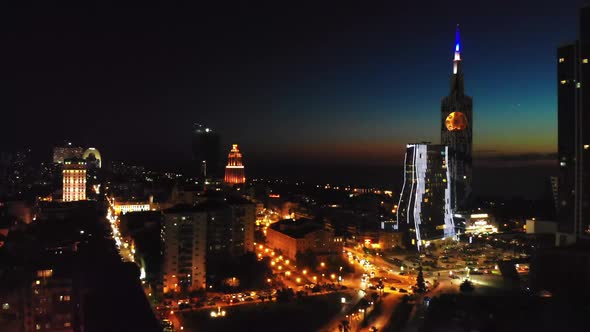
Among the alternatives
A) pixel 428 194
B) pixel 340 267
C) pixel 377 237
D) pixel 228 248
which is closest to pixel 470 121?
pixel 428 194

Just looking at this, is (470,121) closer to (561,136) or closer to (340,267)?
(561,136)

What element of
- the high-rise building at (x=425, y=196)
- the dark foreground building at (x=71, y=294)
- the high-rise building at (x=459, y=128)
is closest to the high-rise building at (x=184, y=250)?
the dark foreground building at (x=71, y=294)

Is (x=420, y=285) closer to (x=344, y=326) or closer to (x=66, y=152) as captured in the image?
(x=344, y=326)

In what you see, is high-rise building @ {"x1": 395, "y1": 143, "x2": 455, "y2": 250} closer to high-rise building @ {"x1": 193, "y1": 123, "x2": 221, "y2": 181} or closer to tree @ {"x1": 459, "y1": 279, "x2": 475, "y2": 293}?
tree @ {"x1": 459, "y1": 279, "x2": 475, "y2": 293}

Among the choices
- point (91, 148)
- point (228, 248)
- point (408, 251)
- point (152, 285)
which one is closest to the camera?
point (152, 285)

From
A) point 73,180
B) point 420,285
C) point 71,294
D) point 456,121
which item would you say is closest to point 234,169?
point 73,180

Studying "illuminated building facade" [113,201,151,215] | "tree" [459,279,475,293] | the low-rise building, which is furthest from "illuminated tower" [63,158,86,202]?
"tree" [459,279,475,293]
